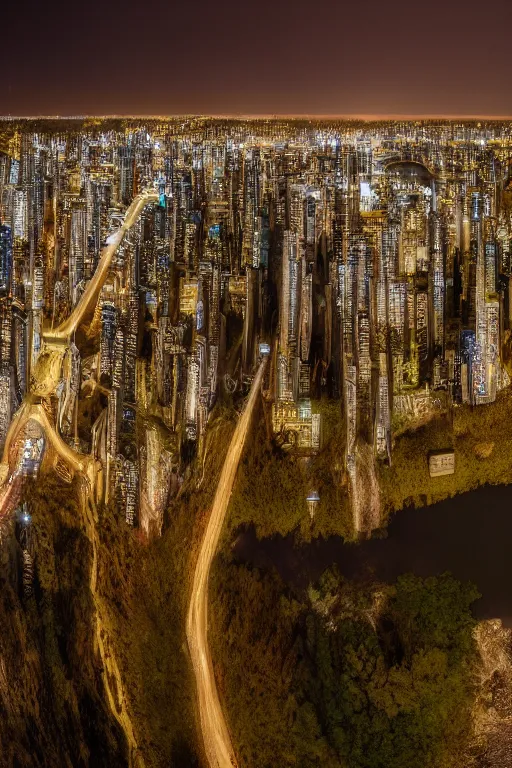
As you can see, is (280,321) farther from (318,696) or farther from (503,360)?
(318,696)

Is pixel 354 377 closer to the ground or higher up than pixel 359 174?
closer to the ground

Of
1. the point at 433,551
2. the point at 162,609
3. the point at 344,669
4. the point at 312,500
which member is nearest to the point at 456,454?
the point at 433,551

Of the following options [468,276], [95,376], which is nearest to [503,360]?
[468,276]

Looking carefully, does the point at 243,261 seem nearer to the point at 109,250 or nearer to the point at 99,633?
the point at 109,250

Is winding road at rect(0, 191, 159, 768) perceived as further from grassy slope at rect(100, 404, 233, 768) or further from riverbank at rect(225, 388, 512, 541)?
riverbank at rect(225, 388, 512, 541)

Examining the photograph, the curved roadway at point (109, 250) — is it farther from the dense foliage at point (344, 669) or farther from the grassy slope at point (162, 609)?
the dense foliage at point (344, 669)

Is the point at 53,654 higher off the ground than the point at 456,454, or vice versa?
the point at 456,454

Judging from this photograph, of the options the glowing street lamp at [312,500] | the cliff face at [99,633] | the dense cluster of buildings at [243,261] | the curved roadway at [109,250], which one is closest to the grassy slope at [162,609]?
the cliff face at [99,633]
